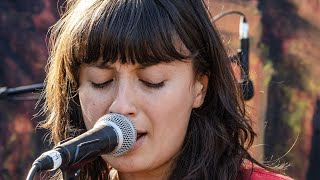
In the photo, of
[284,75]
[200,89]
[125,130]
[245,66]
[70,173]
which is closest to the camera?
[70,173]

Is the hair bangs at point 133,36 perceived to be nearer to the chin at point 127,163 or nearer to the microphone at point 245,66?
the chin at point 127,163

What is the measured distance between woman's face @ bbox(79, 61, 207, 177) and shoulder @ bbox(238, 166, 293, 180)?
225 mm

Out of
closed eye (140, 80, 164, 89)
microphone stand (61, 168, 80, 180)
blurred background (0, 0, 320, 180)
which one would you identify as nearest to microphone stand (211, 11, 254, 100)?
blurred background (0, 0, 320, 180)

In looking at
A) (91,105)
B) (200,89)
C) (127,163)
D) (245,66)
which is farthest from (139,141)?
(245,66)

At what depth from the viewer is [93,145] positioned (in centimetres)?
164

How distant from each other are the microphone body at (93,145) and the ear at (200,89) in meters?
0.33

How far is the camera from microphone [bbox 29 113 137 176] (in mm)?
1542

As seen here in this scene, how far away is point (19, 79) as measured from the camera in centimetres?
428

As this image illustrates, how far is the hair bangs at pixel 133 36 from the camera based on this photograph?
1939 mm

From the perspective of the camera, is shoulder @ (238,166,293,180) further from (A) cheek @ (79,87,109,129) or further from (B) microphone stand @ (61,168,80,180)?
(B) microphone stand @ (61,168,80,180)

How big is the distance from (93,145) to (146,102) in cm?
32

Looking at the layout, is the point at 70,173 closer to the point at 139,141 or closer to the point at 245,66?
the point at 139,141

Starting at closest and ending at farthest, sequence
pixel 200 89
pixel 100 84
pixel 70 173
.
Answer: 1. pixel 70 173
2. pixel 100 84
3. pixel 200 89

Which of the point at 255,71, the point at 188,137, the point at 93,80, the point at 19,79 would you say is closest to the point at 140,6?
the point at 93,80
